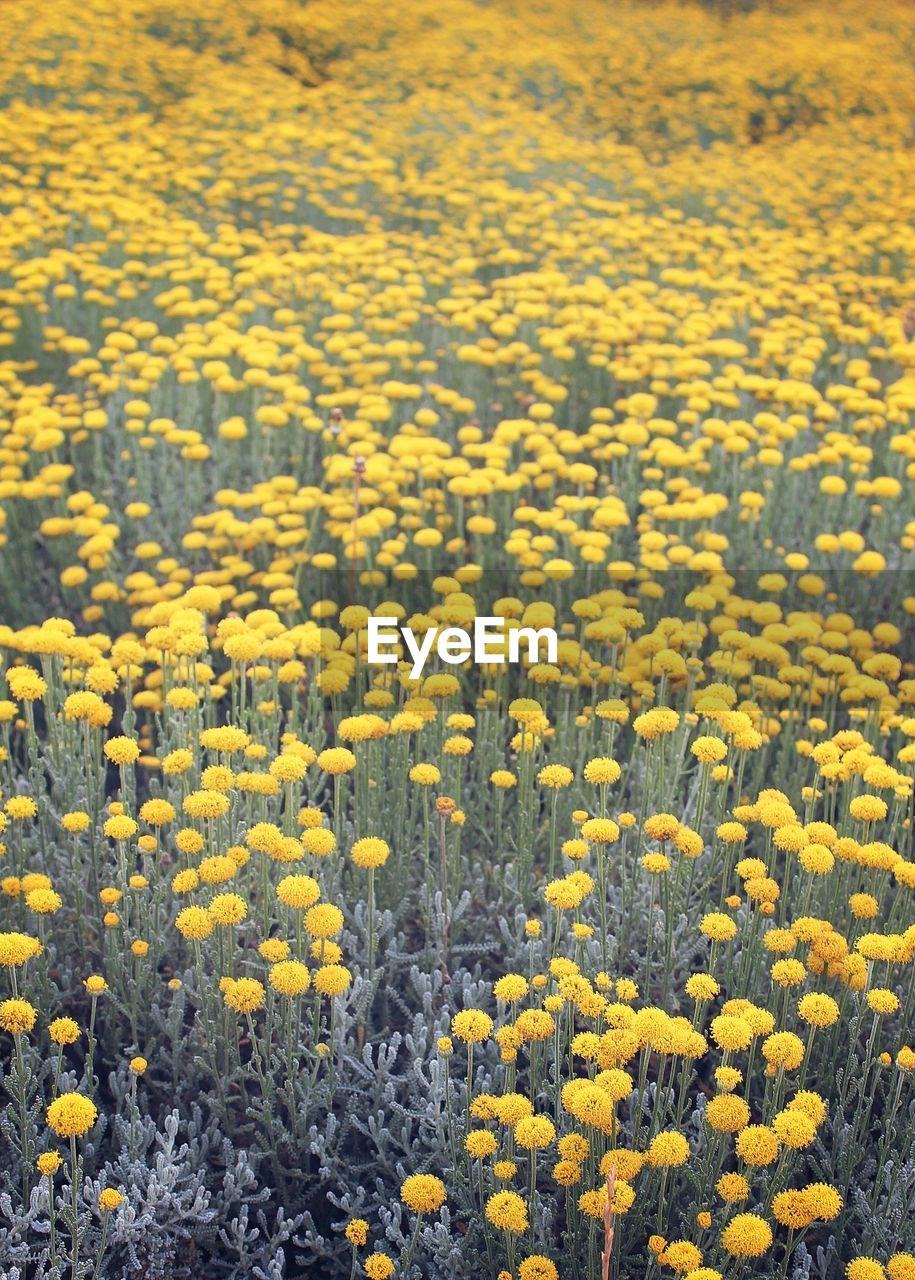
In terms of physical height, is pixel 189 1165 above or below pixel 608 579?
below

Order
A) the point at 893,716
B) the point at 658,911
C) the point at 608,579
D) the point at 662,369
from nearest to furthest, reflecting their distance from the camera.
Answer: the point at 658,911 → the point at 893,716 → the point at 608,579 → the point at 662,369

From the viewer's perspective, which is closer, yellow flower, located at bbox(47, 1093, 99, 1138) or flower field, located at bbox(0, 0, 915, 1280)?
yellow flower, located at bbox(47, 1093, 99, 1138)

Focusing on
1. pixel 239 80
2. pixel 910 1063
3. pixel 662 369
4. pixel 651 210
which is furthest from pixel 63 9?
pixel 910 1063

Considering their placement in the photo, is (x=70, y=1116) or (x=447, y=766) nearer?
(x=70, y=1116)

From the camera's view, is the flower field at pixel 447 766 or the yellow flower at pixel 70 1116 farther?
the flower field at pixel 447 766

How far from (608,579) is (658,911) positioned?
1973 mm

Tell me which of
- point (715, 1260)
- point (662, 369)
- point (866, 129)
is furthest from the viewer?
point (866, 129)

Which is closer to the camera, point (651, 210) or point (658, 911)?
point (658, 911)

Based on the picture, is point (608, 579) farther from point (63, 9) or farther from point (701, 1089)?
point (63, 9)

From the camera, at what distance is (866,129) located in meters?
13.7

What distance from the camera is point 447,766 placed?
13.1 feet

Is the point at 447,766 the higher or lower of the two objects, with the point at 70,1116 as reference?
lower

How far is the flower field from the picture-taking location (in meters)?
2.69

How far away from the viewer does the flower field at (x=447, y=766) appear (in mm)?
2686
